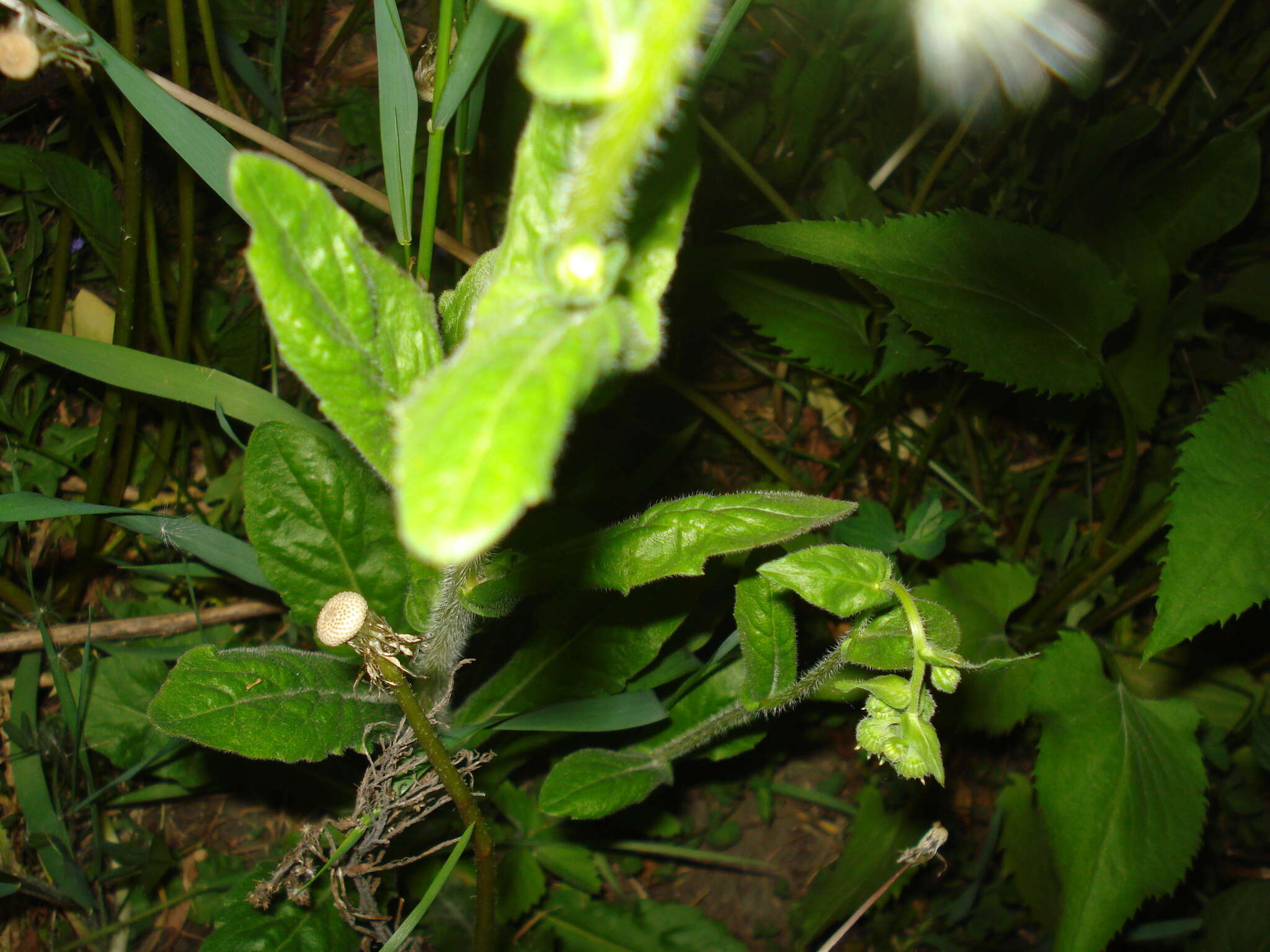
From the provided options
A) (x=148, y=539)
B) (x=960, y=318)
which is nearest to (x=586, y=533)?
(x=960, y=318)

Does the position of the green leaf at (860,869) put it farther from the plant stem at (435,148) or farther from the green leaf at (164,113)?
the green leaf at (164,113)

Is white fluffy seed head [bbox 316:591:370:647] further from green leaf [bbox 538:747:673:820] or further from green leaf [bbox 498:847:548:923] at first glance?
green leaf [bbox 498:847:548:923]

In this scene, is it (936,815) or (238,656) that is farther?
(936,815)

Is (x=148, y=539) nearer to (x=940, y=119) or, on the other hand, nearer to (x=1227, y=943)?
(x=940, y=119)

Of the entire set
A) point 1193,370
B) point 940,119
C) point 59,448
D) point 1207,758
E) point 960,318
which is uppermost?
point 940,119

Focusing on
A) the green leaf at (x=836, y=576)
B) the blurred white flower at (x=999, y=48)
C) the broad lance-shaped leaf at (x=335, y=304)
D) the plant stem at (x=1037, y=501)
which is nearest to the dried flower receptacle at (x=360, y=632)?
the broad lance-shaped leaf at (x=335, y=304)

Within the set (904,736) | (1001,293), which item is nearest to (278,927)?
(904,736)

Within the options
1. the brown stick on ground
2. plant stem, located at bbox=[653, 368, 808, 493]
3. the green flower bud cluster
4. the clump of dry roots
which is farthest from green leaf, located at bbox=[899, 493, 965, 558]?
the brown stick on ground
